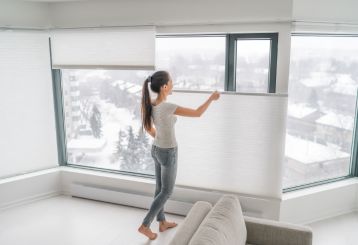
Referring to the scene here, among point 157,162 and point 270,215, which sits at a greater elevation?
point 157,162

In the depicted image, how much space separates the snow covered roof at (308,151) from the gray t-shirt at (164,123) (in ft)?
4.09

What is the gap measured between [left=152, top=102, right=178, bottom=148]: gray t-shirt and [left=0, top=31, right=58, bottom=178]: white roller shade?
1660mm

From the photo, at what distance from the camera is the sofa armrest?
209cm

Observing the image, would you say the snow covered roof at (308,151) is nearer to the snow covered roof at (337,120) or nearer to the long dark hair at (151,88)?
the snow covered roof at (337,120)

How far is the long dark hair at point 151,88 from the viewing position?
8.74 feet

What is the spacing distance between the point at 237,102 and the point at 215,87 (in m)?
0.31

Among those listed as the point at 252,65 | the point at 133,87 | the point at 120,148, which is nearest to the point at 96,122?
the point at 120,148

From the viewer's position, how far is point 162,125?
2.68 m

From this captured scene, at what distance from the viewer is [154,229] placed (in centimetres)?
306

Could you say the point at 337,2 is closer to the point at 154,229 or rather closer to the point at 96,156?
the point at 154,229

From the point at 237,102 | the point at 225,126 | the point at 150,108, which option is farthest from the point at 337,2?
the point at 150,108

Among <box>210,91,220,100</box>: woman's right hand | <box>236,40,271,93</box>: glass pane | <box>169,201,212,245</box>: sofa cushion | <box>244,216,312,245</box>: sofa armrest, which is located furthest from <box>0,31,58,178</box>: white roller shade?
<box>244,216,312,245</box>: sofa armrest

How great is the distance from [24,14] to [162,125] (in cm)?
204

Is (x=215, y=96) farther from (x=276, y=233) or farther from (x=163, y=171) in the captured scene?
(x=276, y=233)
